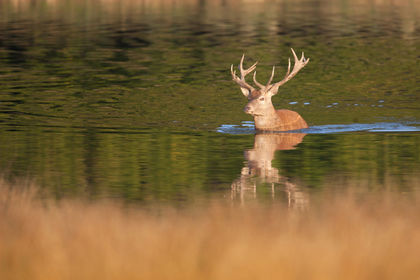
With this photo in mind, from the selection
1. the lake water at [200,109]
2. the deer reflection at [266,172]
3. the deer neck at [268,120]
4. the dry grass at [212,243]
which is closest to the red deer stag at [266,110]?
the deer neck at [268,120]

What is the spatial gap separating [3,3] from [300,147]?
6001 cm

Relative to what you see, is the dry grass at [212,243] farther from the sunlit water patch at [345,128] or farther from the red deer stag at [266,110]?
the sunlit water patch at [345,128]

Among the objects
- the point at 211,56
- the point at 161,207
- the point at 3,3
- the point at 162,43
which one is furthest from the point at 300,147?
the point at 3,3

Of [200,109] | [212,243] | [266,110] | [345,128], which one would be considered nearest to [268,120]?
[266,110]

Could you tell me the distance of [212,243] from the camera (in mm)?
9641

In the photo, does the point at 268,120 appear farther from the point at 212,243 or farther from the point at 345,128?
the point at 212,243

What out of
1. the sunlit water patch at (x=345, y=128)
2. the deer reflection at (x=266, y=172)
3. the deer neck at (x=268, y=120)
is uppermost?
the deer neck at (x=268, y=120)

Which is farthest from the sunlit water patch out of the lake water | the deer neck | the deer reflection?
the deer reflection

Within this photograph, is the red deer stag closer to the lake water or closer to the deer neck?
the deer neck

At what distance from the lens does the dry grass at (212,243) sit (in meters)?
9.04

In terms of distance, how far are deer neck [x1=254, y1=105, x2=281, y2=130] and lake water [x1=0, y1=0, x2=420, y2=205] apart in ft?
0.92

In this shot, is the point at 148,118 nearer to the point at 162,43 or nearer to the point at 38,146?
the point at 38,146

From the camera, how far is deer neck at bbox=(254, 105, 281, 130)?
19.5m

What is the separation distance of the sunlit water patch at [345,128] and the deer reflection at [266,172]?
32.3 inches
